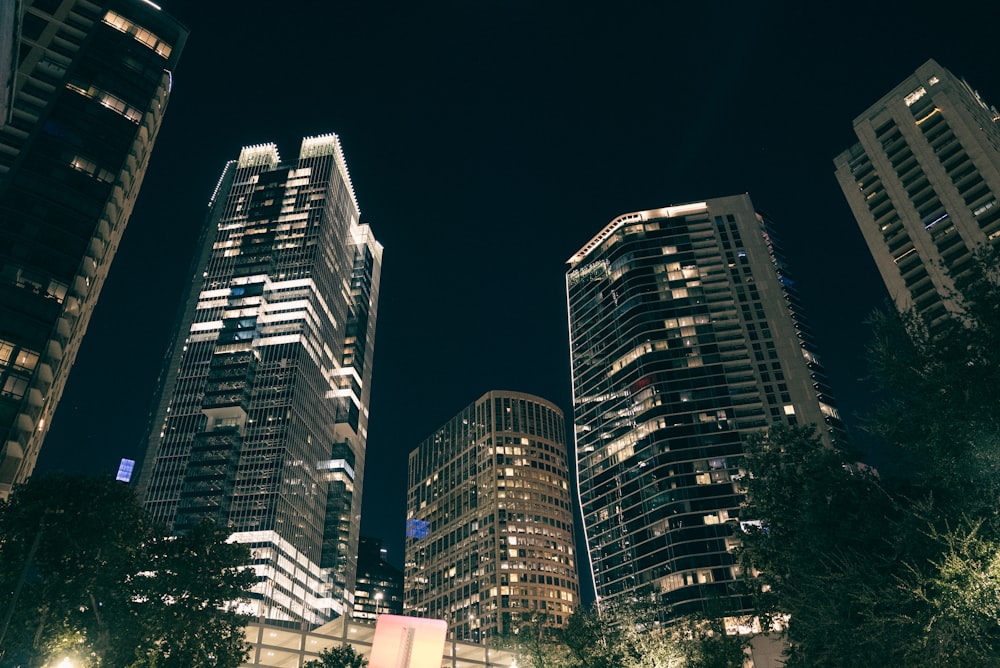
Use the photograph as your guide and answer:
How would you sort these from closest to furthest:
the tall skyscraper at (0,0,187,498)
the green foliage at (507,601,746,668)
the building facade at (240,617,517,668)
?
1. the building facade at (240,617,517,668)
2. the green foliage at (507,601,746,668)
3. the tall skyscraper at (0,0,187,498)

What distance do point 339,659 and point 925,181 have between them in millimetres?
130836

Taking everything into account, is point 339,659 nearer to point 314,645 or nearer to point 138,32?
point 314,645

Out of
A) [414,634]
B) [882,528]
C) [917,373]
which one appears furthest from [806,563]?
[414,634]

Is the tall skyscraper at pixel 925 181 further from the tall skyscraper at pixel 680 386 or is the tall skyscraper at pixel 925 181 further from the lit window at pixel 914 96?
the tall skyscraper at pixel 680 386

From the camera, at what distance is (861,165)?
136 m

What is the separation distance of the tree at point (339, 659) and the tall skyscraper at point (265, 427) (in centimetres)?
11346

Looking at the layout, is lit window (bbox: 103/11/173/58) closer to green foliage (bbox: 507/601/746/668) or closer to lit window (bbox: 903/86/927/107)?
green foliage (bbox: 507/601/746/668)

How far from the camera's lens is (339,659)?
4491cm

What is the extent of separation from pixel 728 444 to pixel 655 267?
175 ft

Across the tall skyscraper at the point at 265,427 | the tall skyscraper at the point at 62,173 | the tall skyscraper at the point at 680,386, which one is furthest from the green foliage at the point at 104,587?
the tall skyscraper at the point at 265,427

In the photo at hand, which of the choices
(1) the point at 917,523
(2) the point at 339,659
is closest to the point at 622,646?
(2) the point at 339,659

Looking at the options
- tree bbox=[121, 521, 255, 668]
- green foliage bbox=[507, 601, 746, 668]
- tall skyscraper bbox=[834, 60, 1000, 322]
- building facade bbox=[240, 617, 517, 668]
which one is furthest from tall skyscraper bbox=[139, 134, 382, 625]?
tall skyscraper bbox=[834, 60, 1000, 322]

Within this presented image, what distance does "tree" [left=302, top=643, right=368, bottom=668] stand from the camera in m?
44.1

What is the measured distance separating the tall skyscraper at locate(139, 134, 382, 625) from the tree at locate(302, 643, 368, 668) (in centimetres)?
11346
